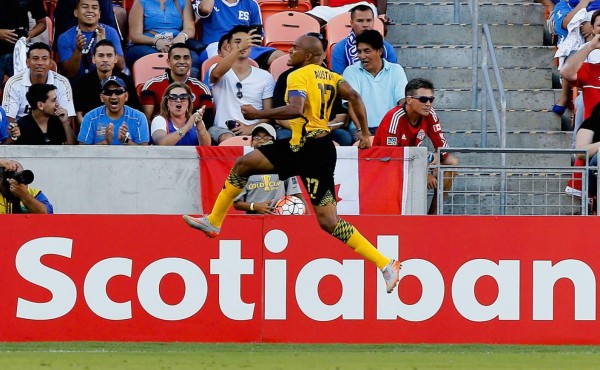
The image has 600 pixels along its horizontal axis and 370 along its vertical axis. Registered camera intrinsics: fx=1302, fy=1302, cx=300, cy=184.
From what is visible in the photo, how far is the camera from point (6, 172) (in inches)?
466

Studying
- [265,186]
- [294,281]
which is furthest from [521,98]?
[294,281]

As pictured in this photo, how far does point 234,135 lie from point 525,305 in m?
3.68

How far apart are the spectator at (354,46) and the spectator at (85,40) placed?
8.02 feet

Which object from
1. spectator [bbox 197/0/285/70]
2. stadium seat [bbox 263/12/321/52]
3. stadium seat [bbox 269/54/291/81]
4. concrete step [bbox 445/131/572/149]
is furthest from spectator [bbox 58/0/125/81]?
concrete step [bbox 445/131/572/149]

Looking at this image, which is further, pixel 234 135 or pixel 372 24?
pixel 372 24

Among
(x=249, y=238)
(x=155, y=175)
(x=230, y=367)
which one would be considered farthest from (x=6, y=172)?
(x=230, y=367)

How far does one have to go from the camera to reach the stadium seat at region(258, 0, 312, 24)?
53.9 feet

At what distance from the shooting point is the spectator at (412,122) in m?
12.9

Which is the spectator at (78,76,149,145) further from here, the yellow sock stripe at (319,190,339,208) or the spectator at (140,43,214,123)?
the yellow sock stripe at (319,190,339,208)

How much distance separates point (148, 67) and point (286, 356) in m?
5.49

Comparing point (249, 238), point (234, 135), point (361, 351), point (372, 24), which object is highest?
point (372, 24)

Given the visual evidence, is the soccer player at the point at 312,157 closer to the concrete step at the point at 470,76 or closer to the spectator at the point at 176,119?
the spectator at the point at 176,119

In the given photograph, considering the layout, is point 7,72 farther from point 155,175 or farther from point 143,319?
point 143,319

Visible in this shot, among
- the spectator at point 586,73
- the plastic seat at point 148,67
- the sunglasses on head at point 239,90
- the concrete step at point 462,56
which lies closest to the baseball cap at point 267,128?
the sunglasses on head at point 239,90
